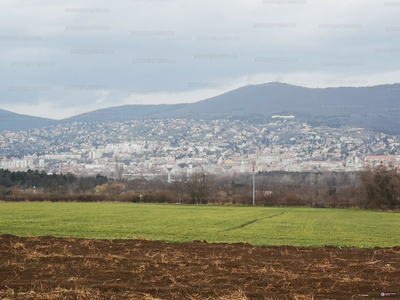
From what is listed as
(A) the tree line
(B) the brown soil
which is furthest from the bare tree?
(B) the brown soil

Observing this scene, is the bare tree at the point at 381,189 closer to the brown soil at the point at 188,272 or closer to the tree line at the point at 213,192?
the tree line at the point at 213,192

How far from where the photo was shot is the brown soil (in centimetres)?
1303

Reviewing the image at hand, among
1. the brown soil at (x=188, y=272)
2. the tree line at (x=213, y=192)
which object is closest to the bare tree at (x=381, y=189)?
the tree line at (x=213, y=192)

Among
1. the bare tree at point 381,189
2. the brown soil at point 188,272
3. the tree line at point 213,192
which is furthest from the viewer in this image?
the tree line at point 213,192

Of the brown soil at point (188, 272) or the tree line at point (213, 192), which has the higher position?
the brown soil at point (188, 272)

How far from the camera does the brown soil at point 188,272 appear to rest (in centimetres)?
1303

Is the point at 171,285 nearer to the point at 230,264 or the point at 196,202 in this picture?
the point at 230,264

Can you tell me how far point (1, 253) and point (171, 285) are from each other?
7825 mm

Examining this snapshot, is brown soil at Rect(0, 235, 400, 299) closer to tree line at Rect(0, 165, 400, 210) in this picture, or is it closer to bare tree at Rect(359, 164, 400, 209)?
bare tree at Rect(359, 164, 400, 209)

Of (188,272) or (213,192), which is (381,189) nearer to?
(213,192)

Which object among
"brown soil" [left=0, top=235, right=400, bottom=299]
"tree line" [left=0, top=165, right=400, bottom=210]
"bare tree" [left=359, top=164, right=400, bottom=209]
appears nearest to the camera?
"brown soil" [left=0, top=235, right=400, bottom=299]

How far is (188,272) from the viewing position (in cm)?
1572

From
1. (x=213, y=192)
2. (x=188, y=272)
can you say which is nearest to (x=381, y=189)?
(x=213, y=192)

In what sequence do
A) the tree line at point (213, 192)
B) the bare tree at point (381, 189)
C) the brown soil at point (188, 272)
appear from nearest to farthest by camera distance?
the brown soil at point (188, 272) < the bare tree at point (381, 189) < the tree line at point (213, 192)
